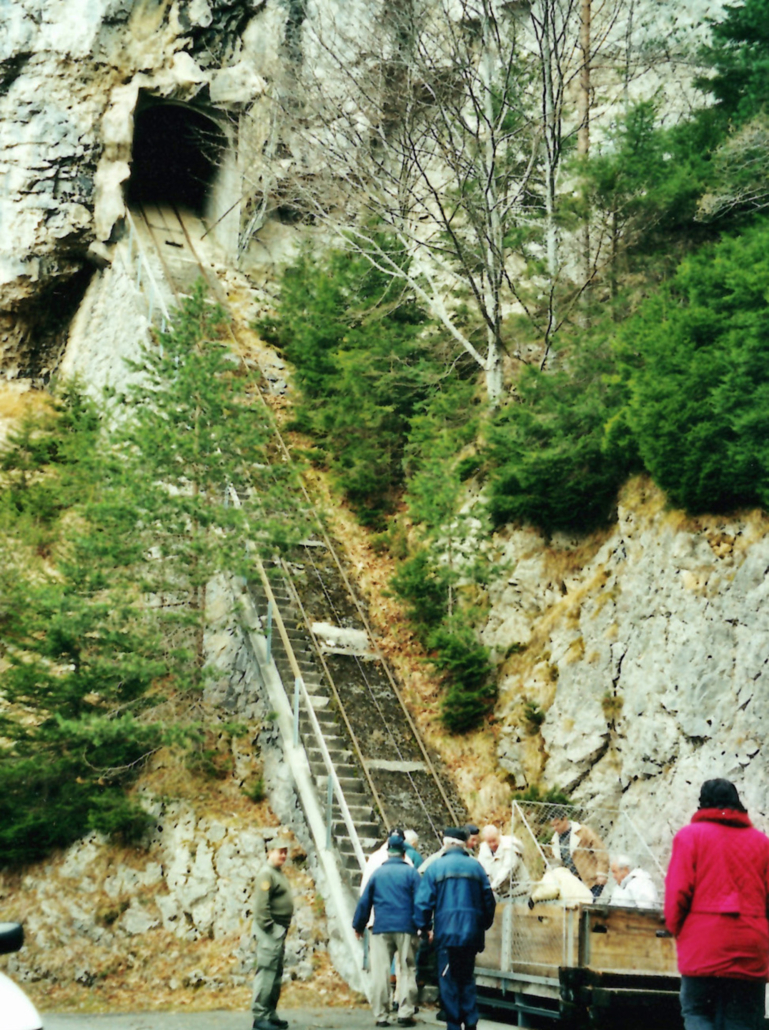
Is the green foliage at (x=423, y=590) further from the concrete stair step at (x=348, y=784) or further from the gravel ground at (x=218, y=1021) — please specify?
the gravel ground at (x=218, y=1021)

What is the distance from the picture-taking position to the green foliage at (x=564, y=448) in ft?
47.5

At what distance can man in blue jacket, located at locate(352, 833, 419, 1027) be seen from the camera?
9.34 m

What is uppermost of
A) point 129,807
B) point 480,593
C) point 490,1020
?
point 480,593

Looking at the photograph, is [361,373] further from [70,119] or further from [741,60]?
[70,119]

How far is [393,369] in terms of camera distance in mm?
20281

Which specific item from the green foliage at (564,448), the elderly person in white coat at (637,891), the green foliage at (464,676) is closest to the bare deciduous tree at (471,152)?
the green foliage at (564,448)

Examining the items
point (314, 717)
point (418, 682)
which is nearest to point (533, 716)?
point (418, 682)

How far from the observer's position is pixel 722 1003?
494cm

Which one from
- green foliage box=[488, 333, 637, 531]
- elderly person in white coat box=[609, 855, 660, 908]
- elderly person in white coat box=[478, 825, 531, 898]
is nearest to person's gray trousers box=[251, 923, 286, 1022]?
elderly person in white coat box=[478, 825, 531, 898]

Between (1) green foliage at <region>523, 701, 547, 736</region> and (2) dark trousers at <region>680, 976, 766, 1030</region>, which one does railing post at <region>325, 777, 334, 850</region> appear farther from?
(2) dark trousers at <region>680, 976, 766, 1030</region>

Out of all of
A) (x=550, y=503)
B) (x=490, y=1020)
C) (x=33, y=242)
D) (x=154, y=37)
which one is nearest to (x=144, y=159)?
(x=154, y=37)

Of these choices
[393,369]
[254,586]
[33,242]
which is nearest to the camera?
[254,586]

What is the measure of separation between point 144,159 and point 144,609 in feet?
73.5

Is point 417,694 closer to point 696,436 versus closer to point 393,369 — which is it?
point 696,436
